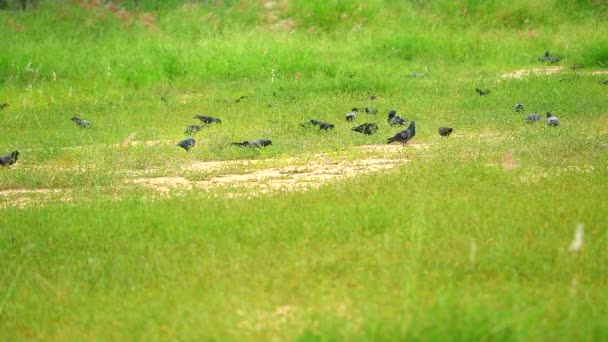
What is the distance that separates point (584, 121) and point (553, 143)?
2.21 metres

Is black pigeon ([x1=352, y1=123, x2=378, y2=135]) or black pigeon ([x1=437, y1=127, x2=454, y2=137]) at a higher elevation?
black pigeon ([x1=437, y1=127, x2=454, y2=137])

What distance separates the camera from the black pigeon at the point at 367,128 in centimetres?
1161

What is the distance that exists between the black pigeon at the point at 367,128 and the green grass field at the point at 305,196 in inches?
11.9

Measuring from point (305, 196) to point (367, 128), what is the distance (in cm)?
416

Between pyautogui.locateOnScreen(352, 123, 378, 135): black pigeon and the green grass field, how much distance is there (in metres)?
0.30

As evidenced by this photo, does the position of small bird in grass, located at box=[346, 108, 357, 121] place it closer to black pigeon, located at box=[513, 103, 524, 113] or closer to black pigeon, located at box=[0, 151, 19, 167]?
black pigeon, located at box=[513, 103, 524, 113]

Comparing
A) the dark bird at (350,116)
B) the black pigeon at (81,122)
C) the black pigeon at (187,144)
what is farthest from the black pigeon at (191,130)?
the dark bird at (350,116)

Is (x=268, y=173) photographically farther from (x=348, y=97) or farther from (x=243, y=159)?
(x=348, y=97)

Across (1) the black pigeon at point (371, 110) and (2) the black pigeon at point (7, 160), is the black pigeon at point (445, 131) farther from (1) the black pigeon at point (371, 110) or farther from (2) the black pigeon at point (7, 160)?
(2) the black pigeon at point (7, 160)

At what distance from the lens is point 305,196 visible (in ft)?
25.1

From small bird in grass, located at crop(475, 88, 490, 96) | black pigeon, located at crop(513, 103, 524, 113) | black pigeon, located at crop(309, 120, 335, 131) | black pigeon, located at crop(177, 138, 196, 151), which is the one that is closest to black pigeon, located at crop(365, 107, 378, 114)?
black pigeon, located at crop(309, 120, 335, 131)

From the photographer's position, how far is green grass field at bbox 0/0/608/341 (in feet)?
16.3

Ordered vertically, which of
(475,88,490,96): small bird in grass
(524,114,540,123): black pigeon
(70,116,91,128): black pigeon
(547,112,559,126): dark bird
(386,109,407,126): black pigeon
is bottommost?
(475,88,490,96): small bird in grass

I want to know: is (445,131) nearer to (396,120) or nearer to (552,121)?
(396,120)
